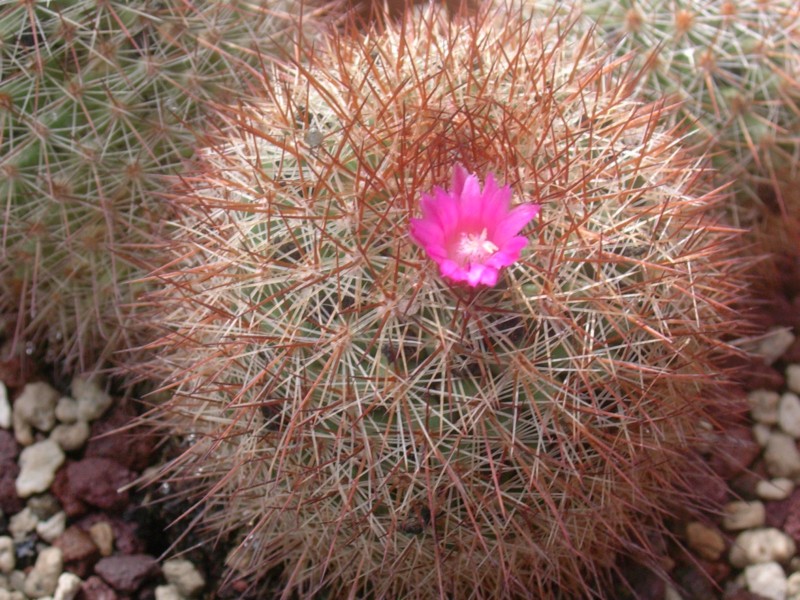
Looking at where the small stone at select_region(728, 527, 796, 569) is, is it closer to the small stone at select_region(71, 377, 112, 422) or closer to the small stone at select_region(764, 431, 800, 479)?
the small stone at select_region(764, 431, 800, 479)

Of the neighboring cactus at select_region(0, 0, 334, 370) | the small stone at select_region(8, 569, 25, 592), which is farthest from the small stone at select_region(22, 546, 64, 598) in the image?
the neighboring cactus at select_region(0, 0, 334, 370)

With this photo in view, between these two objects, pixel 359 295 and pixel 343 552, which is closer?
pixel 359 295

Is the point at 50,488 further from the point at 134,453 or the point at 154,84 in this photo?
the point at 154,84

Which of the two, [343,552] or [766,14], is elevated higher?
[766,14]

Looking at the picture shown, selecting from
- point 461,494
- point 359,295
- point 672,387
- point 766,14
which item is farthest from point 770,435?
point 359,295

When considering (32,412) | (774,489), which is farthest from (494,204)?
(32,412)

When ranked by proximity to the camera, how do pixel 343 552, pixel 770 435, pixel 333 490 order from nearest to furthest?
1. pixel 333 490
2. pixel 343 552
3. pixel 770 435

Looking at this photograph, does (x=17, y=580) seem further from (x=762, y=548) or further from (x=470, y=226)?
(x=762, y=548)

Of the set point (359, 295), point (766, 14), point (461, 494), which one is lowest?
point (461, 494)
